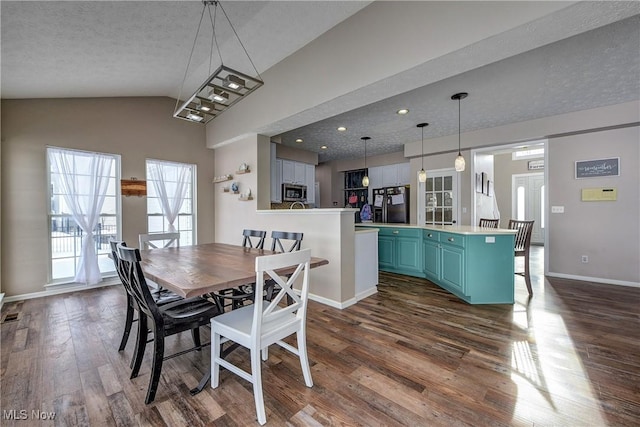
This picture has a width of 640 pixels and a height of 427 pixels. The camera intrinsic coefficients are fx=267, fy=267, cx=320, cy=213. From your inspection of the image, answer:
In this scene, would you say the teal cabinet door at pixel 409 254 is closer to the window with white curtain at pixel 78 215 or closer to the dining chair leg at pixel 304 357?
the dining chair leg at pixel 304 357

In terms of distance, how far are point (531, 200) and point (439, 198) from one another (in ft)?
14.2

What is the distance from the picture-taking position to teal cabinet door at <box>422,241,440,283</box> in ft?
12.5

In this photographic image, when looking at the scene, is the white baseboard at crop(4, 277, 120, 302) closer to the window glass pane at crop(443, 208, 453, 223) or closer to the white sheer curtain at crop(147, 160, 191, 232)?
the white sheer curtain at crop(147, 160, 191, 232)

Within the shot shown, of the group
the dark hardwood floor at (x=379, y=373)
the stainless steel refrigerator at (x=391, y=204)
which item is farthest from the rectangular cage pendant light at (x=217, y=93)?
the stainless steel refrigerator at (x=391, y=204)

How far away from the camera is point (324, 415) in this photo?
4.89 feet

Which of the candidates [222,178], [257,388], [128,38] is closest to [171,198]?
[222,178]

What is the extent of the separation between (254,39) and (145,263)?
8.60 ft

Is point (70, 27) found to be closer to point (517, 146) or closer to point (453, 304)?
point (453, 304)

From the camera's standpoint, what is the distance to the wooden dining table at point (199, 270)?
1.54 m

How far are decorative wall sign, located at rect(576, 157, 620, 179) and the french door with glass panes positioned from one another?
182cm

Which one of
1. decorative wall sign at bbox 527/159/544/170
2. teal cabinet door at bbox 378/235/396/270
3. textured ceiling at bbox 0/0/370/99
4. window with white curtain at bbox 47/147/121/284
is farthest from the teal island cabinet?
decorative wall sign at bbox 527/159/544/170

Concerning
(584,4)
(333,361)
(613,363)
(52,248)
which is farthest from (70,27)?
(613,363)

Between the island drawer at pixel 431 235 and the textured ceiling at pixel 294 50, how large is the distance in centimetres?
183

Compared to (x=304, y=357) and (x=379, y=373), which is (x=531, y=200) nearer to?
(x=379, y=373)
